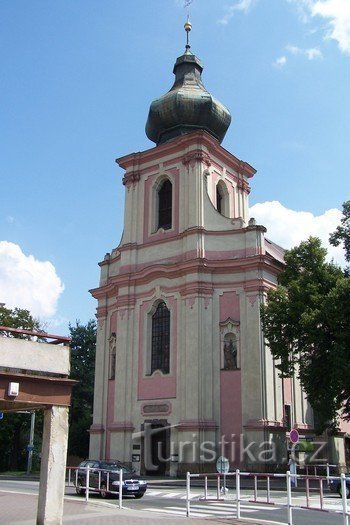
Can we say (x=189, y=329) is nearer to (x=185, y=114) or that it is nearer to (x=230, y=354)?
(x=230, y=354)

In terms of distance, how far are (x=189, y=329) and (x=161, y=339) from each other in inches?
104

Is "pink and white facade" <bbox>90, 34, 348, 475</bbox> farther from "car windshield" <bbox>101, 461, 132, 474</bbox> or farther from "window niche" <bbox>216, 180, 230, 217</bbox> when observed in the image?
"car windshield" <bbox>101, 461, 132, 474</bbox>

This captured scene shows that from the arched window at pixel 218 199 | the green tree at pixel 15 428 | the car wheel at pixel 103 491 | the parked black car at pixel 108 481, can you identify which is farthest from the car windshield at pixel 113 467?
the green tree at pixel 15 428

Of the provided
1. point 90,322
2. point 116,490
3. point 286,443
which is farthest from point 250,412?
point 90,322

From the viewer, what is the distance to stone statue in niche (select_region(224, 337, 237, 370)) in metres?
33.6

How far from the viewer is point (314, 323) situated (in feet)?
84.8

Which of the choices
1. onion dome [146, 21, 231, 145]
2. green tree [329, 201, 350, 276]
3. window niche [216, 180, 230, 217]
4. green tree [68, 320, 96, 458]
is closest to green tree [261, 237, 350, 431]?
green tree [329, 201, 350, 276]

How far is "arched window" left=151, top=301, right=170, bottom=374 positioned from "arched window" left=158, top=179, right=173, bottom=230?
17.1 feet

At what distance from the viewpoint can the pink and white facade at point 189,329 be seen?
32.4m

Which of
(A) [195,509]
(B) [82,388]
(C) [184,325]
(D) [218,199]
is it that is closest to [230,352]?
(C) [184,325]

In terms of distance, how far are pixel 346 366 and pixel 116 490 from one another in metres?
10.1

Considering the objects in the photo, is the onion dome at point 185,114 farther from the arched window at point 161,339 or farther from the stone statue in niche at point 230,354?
the stone statue in niche at point 230,354

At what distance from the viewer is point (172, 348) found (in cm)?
3491

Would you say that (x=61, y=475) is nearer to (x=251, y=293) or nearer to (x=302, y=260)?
(x=302, y=260)
